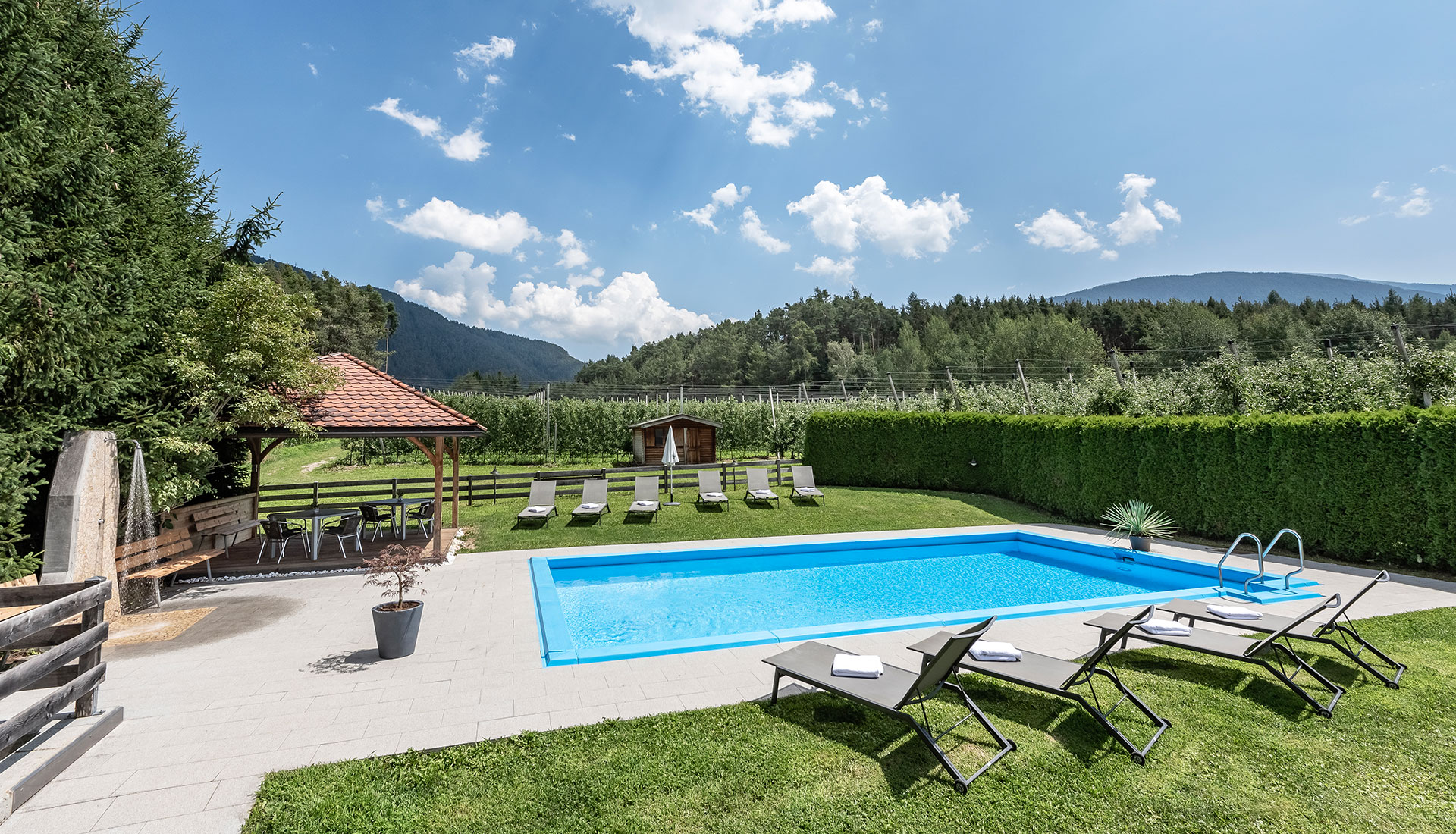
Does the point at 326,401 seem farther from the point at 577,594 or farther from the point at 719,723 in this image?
the point at 719,723

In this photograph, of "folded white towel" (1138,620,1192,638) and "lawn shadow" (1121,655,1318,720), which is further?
"folded white towel" (1138,620,1192,638)

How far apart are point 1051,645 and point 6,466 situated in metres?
10.3

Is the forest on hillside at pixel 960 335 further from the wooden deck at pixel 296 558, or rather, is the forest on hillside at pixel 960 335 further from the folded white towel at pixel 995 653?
the folded white towel at pixel 995 653

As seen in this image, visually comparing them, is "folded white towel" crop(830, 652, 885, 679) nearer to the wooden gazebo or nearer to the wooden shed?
the wooden gazebo

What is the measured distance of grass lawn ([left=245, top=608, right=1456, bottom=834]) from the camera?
329 centimetres

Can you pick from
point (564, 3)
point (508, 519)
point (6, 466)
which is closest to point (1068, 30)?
point (564, 3)

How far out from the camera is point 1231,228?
2027 cm

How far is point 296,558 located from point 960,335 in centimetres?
6659

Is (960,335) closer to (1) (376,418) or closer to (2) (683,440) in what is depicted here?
(2) (683,440)

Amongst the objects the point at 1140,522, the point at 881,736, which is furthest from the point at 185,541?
the point at 1140,522

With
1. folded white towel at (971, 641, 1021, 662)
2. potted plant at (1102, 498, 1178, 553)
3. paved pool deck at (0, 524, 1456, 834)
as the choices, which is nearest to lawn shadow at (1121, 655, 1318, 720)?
paved pool deck at (0, 524, 1456, 834)

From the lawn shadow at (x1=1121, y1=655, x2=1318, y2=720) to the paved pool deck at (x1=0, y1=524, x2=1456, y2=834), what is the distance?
61 centimetres

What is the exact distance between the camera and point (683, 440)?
2845 centimetres

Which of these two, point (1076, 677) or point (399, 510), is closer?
point (1076, 677)
